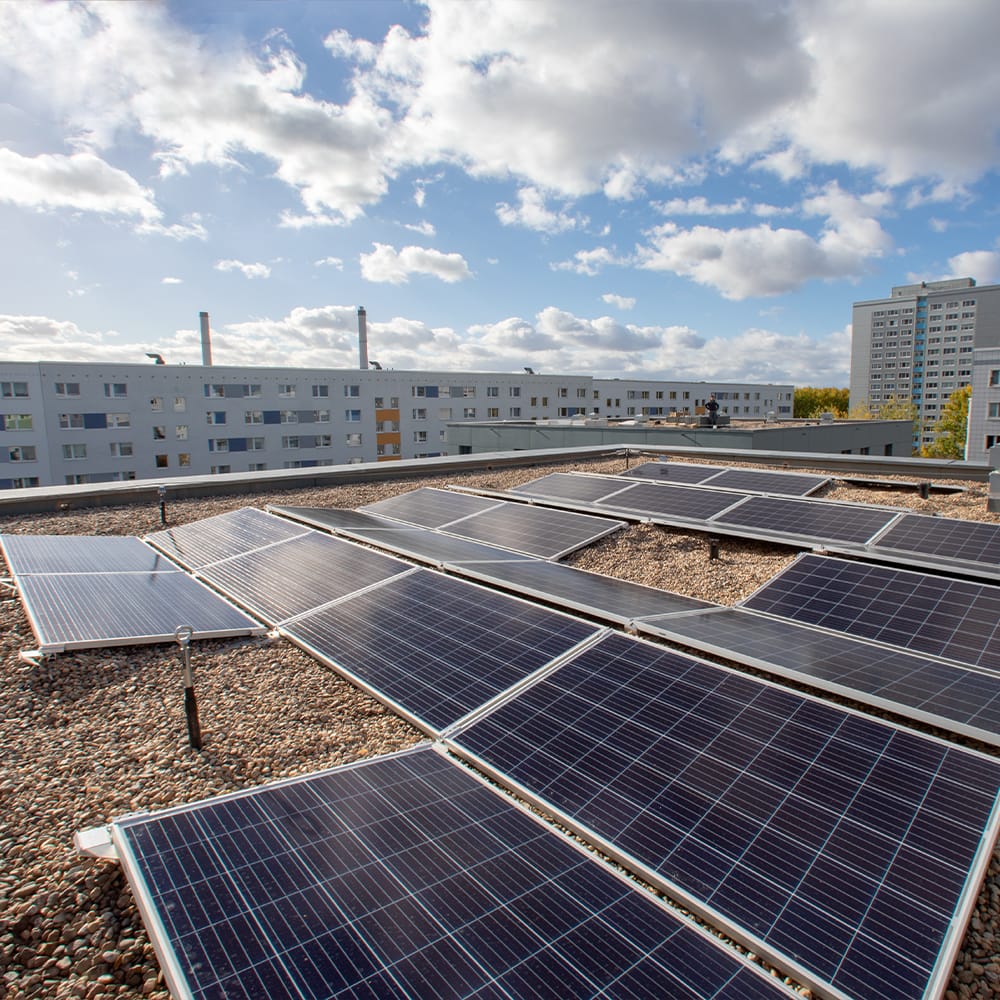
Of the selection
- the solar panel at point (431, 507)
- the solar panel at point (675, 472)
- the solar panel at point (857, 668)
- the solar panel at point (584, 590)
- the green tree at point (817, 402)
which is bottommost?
the solar panel at point (857, 668)

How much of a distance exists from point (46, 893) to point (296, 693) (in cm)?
280

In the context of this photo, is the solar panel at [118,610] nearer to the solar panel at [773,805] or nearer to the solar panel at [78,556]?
the solar panel at [78,556]

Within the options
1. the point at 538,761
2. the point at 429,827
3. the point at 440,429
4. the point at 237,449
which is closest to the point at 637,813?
the point at 538,761

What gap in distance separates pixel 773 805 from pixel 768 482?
1285 cm

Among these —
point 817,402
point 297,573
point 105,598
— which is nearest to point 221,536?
point 297,573

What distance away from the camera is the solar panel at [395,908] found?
119 inches

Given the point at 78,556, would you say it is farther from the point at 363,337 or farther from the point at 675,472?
the point at 363,337

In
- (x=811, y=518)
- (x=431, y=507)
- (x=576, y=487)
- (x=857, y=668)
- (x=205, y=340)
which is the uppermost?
(x=205, y=340)

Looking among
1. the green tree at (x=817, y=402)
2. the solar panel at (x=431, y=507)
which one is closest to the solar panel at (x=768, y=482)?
the solar panel at (x=431, y=507)

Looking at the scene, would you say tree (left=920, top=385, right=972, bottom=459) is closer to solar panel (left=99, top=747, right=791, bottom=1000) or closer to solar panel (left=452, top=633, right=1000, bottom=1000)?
solar panel (left=452, top=633, right=1000, bottom=1000)

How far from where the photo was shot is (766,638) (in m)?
7.18

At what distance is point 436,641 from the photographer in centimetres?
691

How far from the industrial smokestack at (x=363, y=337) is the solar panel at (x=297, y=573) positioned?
241 ft

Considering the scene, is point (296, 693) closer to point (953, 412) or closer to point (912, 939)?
point (912, 939)
